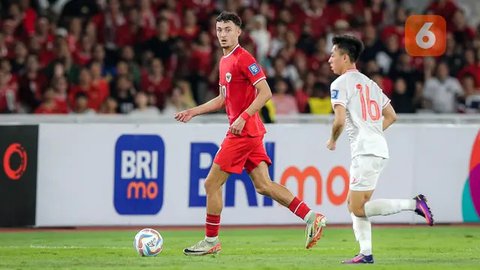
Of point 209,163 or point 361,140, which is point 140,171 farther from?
point 361,140

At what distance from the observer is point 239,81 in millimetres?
11758

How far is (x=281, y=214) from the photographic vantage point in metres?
16.0

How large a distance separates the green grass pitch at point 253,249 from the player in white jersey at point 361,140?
457 mm

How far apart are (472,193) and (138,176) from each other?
Answer: 432 cm

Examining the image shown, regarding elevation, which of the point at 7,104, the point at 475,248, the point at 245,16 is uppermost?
the point at 245,16

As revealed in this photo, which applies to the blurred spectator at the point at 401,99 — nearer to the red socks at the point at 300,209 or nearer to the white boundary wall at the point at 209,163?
the white boundary wall at the point at 209,163

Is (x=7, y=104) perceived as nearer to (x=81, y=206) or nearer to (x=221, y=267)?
(x=81, y=206)

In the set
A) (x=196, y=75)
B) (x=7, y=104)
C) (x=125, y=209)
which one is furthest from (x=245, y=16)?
(x=125, y=209)

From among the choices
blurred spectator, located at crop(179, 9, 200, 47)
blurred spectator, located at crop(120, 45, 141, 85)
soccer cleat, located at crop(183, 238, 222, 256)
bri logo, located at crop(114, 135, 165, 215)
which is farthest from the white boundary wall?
blurred spectator, located at crop(179, 9, 200, 47)

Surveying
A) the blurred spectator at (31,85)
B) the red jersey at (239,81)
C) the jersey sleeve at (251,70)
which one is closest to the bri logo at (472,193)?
the red jersey at (239,81)

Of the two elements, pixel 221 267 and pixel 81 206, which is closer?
pixel 221 267

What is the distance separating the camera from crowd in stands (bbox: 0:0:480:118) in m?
18.3

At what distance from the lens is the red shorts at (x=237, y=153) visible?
11.8 meters

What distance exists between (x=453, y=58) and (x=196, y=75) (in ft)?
15.7
